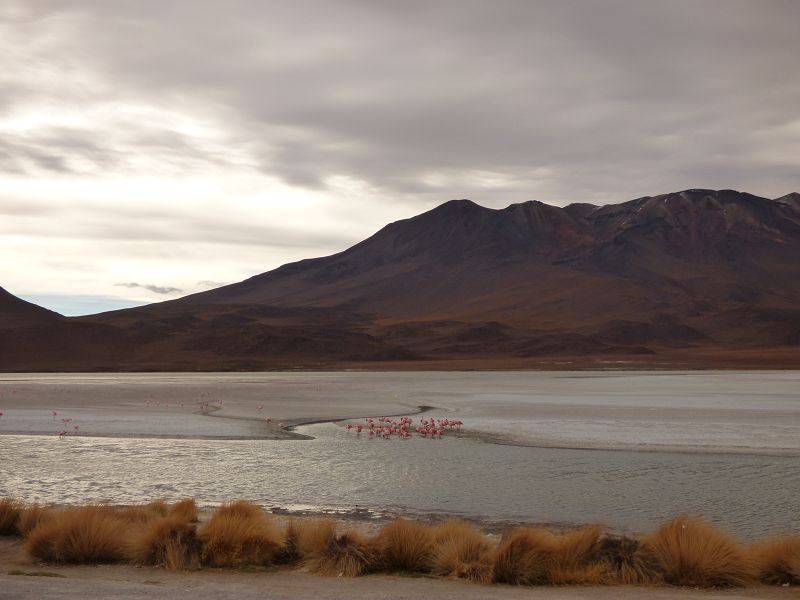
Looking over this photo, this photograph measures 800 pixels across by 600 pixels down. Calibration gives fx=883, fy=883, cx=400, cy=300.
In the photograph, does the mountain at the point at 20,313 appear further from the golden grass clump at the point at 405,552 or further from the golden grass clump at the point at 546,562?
the golden grass clump at the point at 546,562

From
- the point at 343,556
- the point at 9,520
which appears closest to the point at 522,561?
the point at 343,556

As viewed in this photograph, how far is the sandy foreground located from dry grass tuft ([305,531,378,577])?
0.18m

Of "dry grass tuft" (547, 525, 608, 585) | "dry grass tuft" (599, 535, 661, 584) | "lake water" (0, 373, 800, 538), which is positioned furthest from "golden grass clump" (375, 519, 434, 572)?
"lake water" (0, 373, 800, 538)

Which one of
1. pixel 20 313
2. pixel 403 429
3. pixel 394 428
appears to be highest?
pixel 20 313

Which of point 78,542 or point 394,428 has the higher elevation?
point 394,428

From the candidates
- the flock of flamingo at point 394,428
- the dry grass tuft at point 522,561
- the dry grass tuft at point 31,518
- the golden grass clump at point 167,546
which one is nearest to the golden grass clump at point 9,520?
the dry grass tuft at point 31,518

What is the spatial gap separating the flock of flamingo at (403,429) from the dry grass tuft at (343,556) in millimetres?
13989

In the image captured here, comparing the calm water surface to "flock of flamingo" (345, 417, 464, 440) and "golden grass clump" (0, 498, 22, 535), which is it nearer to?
"flock of flamingo" (345, 417, 464, 440)

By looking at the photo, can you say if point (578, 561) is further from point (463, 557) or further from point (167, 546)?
point (167, 546)

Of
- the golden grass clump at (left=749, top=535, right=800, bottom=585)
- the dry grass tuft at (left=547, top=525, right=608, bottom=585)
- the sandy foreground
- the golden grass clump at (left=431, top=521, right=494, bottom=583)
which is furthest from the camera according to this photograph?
the golden grass clump at (left=431, top=521, right=494, bottom=583)

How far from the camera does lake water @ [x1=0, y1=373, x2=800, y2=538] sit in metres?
15.1

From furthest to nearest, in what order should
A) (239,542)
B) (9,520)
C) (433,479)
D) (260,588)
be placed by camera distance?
(433,479), (9,520), (239,542), (260,588)

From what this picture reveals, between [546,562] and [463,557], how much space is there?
3.35 feet

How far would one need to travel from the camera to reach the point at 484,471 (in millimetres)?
18953
